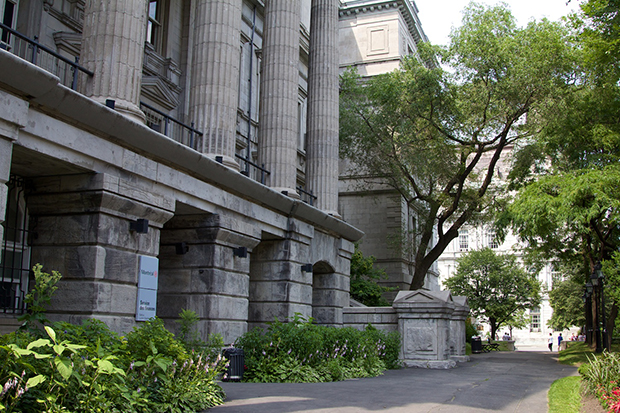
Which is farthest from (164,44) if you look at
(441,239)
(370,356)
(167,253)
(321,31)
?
(441,239)

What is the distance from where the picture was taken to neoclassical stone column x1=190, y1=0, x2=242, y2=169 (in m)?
14.9

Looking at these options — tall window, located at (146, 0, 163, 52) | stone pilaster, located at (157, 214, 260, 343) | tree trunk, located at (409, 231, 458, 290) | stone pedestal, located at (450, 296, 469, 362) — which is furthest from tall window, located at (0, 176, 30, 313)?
tree trunk, located at (409, 231, 458, 290)

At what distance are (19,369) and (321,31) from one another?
58.8 ft

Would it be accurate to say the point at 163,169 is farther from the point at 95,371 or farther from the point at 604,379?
the point at 604,379

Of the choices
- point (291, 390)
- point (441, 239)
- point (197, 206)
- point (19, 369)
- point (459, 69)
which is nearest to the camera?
point (19, 369)

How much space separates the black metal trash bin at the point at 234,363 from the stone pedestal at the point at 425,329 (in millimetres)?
7881

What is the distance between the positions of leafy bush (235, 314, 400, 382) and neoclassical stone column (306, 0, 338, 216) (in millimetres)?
6537

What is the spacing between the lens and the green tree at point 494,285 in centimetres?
5844

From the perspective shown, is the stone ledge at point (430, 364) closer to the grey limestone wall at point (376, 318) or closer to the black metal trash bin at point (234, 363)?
the grey limestone wall at point (376, 318)

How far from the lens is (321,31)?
72.3 ft

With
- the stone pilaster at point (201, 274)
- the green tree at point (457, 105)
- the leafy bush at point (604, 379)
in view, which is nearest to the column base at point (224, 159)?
the stone pilaster at point (201, 274)

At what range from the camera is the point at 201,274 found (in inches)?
560

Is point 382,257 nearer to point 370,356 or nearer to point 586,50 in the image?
point 586,50

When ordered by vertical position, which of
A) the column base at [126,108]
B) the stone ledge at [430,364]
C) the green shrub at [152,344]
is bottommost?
the stone ledge at [430,364]
